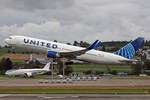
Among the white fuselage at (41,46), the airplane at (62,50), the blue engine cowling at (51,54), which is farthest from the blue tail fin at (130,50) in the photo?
the blue engine cowling at (51,54)

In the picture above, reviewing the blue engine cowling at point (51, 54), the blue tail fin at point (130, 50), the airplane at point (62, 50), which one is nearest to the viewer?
the blue engine cowling at point (51, 54)

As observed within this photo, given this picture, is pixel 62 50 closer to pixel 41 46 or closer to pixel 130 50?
pixel 41 46

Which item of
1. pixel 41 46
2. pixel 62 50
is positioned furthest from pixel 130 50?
pixel 41 46

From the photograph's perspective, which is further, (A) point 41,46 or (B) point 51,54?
(A) point 41,46

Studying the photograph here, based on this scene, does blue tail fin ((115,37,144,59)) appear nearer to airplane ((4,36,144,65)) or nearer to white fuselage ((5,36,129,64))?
airplane ((4,36,144,65))

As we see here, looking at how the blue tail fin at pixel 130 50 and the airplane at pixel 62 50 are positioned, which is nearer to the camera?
the airplane at pixel 62 50

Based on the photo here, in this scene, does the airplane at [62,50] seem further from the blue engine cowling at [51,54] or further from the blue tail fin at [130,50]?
the blue tail fin at [130,50]

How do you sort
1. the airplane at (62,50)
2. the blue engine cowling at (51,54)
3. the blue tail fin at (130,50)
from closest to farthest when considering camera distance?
the blue engine cowling at (51,54) → the airplane at (62,50) → the blue tail fin at (130,50)

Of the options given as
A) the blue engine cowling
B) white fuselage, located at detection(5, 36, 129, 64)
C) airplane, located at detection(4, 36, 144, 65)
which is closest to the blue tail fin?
airplane, located at detection(4, 36, 144, 65)

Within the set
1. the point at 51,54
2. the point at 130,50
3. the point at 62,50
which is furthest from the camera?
the point at 130,50

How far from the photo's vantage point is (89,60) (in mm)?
64875

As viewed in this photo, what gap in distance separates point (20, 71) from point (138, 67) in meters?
43.5

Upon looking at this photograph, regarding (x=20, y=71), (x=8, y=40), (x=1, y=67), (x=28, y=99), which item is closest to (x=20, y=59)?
(x=1, y=67)

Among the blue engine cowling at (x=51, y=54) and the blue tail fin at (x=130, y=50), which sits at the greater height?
the blue tail fin at (x=130, y=50)
